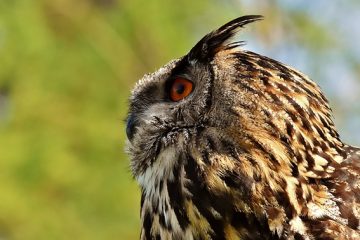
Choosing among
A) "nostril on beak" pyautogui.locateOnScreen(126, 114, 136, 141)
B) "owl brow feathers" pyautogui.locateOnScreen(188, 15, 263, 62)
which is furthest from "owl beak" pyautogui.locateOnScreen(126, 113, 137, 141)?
Answer: "owl brow feathers" pyautogui.locateOnScreen(188, 15, 263, 62)

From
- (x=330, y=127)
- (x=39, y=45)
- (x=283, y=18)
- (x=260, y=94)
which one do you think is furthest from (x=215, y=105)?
(x=283, y=18)

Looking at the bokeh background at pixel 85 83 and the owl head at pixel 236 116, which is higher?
the bokeh background at pixel 85 83

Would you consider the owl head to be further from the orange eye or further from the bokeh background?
the bokeh background

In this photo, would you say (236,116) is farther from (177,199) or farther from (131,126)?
(131,126)

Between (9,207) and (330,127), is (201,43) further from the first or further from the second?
(9,207)

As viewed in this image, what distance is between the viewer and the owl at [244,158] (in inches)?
116

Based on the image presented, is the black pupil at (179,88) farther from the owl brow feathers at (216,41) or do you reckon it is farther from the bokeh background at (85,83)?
the bokeh background at (85,83)

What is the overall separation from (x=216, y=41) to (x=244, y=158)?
541mm

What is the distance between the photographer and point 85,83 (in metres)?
6.95

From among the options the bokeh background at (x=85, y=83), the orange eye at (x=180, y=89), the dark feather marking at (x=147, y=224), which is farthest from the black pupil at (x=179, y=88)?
the bokeh background at (x=85, y=83)

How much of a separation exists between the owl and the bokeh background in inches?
108

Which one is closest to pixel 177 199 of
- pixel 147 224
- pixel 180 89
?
pixel 147 224

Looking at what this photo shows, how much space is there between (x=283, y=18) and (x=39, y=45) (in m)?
2.24

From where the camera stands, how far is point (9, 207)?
6.37 m
